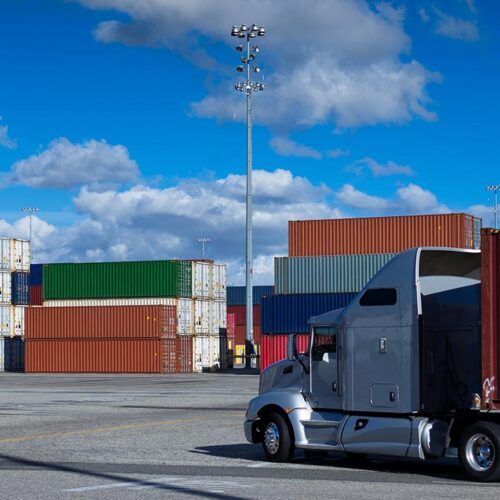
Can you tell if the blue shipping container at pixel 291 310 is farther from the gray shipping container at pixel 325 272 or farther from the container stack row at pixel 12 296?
the container stack row at pixel 12 296

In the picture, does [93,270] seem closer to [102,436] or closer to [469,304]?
[102,436]

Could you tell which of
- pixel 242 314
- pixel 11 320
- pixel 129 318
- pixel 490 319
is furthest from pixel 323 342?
pixel 242 314

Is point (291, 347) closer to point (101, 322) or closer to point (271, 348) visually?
point (271, 348)

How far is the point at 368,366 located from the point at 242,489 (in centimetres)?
329

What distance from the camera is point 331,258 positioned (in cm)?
6203

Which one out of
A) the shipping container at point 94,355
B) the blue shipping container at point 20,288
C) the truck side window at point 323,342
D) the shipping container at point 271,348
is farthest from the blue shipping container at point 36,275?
the truck side window at point 323,342

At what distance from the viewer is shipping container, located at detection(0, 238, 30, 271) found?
74375 mm

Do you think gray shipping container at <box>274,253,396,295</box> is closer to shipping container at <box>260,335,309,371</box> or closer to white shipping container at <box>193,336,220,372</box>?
shipping container at <box>260,335,309,371</box>

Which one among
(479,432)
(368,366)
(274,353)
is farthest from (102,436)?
(274,353)

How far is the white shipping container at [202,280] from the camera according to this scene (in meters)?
73.7

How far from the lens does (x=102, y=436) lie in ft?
76.2

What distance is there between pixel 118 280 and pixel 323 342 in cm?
5731

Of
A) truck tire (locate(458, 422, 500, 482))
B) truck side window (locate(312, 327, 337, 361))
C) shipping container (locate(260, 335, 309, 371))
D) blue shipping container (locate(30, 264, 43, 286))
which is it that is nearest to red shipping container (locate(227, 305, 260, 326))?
blue shipping container (locate(30, 264, 43, 286))

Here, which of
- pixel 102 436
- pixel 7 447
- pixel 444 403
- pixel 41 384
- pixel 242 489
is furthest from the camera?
pixel 41 384
